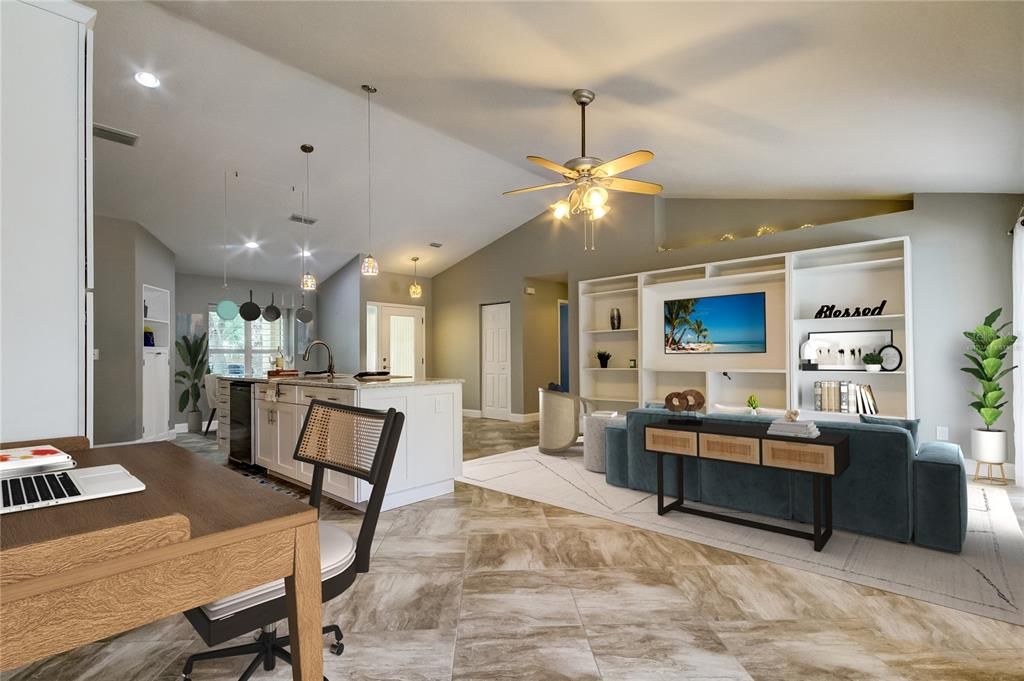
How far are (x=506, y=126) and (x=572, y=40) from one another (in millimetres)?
1757

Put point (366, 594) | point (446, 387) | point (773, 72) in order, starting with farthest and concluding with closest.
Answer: point (446, 387), point (773, 72), point (366, 594)

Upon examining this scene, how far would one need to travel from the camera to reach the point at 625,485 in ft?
13.4

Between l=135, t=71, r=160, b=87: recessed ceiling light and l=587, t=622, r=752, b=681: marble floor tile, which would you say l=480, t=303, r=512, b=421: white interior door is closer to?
l=135, t=71, r=160, b=87: recessed ceiling light

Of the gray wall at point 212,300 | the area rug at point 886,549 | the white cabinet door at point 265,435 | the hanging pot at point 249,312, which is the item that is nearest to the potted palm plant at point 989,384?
the area rug at point 886,549

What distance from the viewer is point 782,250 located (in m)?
5.50

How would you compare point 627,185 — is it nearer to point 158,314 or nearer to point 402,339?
point 402,339

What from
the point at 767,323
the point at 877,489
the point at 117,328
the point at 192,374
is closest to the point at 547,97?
the point at 877,489

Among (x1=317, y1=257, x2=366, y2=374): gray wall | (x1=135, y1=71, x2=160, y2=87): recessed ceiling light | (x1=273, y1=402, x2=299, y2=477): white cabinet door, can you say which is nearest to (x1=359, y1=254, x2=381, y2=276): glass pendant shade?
(x1=273, y1=402, x2=299, y2=477): white cabinet door

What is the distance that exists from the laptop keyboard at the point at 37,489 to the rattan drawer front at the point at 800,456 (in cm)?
308

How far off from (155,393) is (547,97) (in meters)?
6.25

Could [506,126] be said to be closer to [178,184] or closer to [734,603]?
[178,184]

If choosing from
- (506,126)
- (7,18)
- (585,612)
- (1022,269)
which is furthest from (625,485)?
(7,18)

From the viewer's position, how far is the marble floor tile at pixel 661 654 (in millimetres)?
1771

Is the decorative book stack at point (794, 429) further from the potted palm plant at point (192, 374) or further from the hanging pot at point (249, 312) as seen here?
the potted palm plant at point (192, 374)
